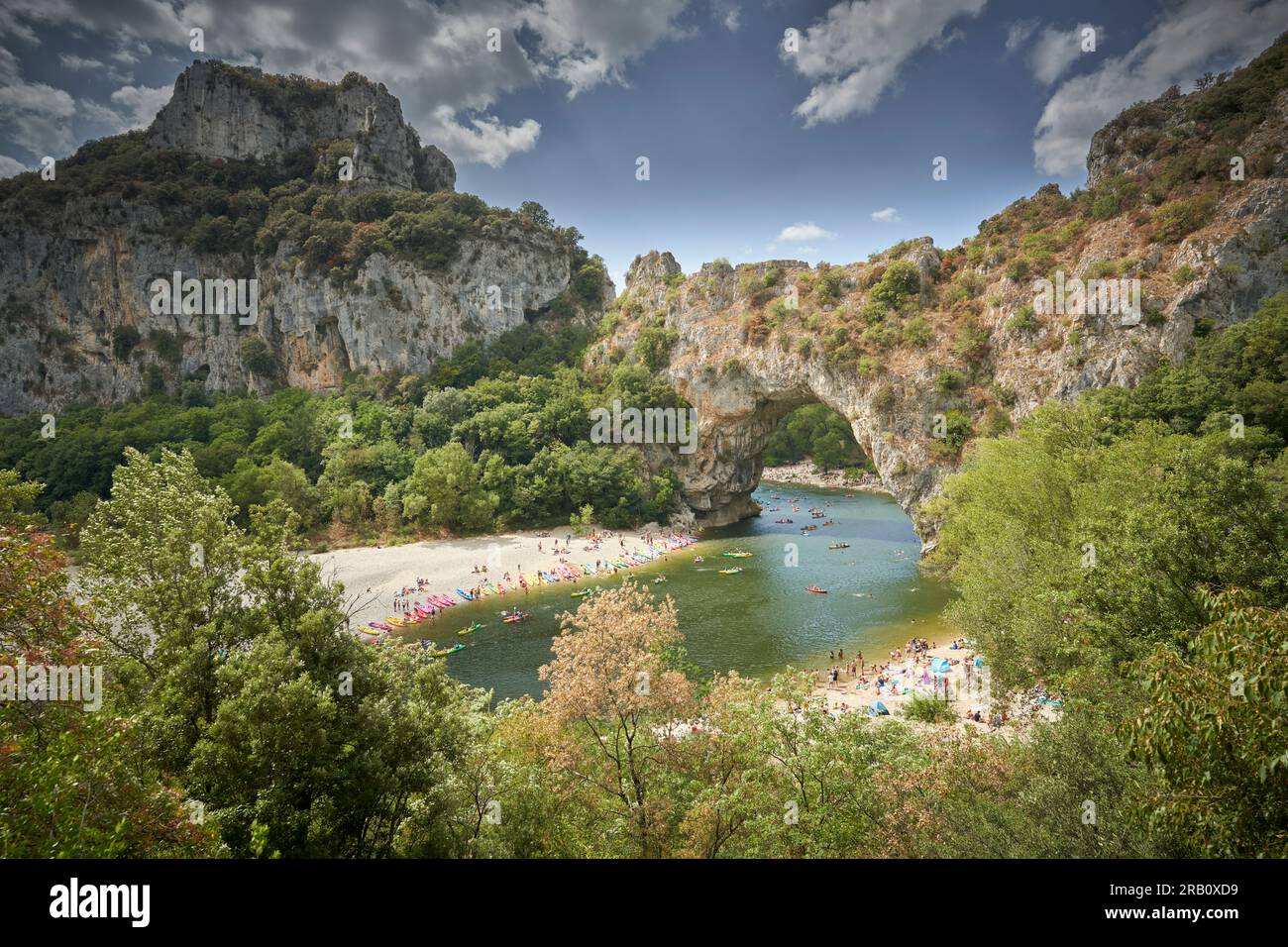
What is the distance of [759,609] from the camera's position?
3178cm

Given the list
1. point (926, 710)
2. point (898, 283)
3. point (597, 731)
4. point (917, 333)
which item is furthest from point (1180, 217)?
point (597, 731)

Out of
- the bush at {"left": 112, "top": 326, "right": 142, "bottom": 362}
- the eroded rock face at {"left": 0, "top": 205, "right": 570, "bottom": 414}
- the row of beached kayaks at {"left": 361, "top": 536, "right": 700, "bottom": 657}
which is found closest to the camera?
the row of beached kayaks at {"left": 361, "top": 536, "right": 700, "bottom": 657}

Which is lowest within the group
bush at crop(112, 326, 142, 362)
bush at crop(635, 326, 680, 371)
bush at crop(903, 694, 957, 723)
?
bush at crop(903, 694, 957, 723)

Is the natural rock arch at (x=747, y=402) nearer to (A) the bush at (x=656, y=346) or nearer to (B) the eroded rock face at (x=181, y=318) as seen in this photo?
(A) the bush at (x=656, y=346)

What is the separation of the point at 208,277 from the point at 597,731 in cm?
7877

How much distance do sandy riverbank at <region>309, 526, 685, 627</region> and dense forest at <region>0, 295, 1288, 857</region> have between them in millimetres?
23035

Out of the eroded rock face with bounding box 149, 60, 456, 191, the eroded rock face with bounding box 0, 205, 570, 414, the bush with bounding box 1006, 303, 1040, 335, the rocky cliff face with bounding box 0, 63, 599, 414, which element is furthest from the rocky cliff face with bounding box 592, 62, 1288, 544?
the eroded rock face with bounding box 149, 60, 456, 191

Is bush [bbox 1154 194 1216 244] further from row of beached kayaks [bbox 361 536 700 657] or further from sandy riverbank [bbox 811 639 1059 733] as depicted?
row of beached kayaks [bbox 361 536 700 657]

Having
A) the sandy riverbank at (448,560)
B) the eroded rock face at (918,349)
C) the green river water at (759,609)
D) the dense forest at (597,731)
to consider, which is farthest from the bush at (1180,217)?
the sandy riverbank at (448,560)

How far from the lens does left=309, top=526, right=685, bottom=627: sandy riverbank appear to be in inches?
1342

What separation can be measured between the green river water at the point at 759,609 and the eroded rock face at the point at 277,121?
62.7m

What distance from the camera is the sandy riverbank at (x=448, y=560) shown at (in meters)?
34.1

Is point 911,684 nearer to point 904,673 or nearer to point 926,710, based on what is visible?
point 904,673
